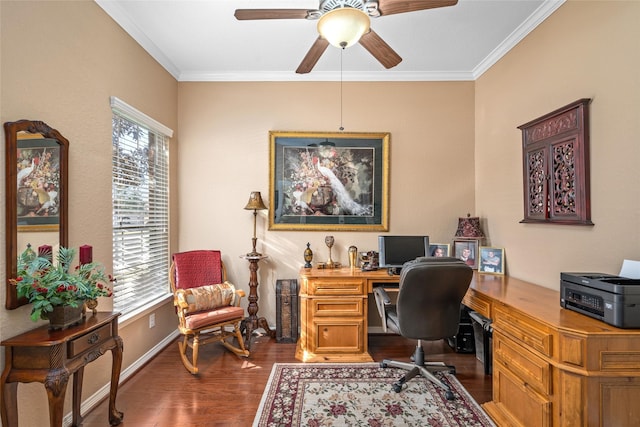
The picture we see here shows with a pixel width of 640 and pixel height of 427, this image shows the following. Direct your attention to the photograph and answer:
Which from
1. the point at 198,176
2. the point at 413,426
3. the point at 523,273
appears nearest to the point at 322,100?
the point at 198,176

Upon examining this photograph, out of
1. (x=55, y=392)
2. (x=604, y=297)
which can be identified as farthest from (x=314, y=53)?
(x=55, y=392)

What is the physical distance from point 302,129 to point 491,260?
249 cm

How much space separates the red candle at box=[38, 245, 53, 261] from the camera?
1841mm

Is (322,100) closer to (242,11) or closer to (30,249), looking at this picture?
(242,11)

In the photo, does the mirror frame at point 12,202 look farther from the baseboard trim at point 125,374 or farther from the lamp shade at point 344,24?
the lamp shade at point 344,24

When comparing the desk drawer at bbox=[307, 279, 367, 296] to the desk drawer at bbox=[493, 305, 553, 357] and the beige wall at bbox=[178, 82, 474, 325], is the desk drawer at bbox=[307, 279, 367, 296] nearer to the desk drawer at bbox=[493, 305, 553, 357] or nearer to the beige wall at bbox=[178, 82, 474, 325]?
the beige wall at bbox=[178, 82, 474, 325]

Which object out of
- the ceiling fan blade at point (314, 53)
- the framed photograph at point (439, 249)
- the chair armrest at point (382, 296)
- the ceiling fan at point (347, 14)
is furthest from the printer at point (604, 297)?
the ceiling fan blade at point (314, 53)

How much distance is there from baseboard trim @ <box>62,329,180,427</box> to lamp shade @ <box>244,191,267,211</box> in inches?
66.2

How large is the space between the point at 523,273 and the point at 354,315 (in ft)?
5.19

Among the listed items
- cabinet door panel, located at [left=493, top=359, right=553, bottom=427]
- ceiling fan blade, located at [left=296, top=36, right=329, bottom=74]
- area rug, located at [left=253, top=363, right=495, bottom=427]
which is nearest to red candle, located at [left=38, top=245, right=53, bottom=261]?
area rug, located at [left=253, top=363, right=495, bottom=427]

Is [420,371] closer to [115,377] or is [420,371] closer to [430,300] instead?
[430,300]

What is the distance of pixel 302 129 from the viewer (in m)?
3.66

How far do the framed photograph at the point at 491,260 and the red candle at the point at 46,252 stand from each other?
3573mm

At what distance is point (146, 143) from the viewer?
3092 mm
